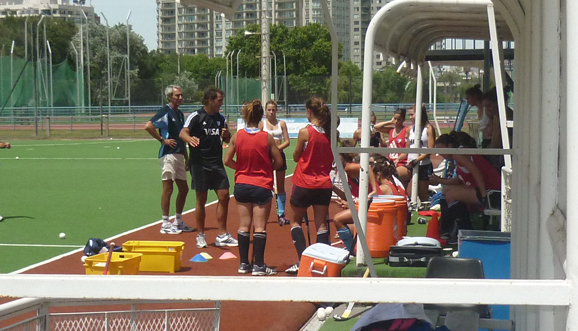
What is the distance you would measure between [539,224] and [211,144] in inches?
267

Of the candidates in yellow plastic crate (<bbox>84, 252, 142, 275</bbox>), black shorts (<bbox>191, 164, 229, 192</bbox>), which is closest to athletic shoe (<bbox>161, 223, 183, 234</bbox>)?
black shorts (<bbox>191, 164, 229, 192</bbox>)

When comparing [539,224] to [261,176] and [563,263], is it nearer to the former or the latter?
[563,263]

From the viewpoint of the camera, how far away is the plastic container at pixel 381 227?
723 cm

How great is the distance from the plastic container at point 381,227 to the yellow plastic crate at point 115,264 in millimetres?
2229

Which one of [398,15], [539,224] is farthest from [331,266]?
[539,224]

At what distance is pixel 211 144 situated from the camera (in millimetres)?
8680

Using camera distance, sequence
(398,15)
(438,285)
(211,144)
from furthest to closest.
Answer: (211,144) → (398,15) → (438,285)

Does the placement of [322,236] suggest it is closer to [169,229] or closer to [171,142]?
[171,142]

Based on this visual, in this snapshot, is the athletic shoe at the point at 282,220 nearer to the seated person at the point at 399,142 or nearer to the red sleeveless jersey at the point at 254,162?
the seated person at the point at 399,142

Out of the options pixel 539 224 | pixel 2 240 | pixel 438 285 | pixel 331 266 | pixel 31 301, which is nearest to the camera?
pixel 438 285

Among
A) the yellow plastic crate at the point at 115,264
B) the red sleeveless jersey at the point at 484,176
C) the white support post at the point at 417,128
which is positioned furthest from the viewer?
the white support post at the point at 417,128

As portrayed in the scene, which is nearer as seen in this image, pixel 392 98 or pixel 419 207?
pixel 419 207

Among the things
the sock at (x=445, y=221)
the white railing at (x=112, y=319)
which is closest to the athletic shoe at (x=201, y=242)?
the sock at (x=445, y=221)

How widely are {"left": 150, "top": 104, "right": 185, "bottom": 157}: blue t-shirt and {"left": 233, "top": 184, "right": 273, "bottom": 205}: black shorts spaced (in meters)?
2.51
